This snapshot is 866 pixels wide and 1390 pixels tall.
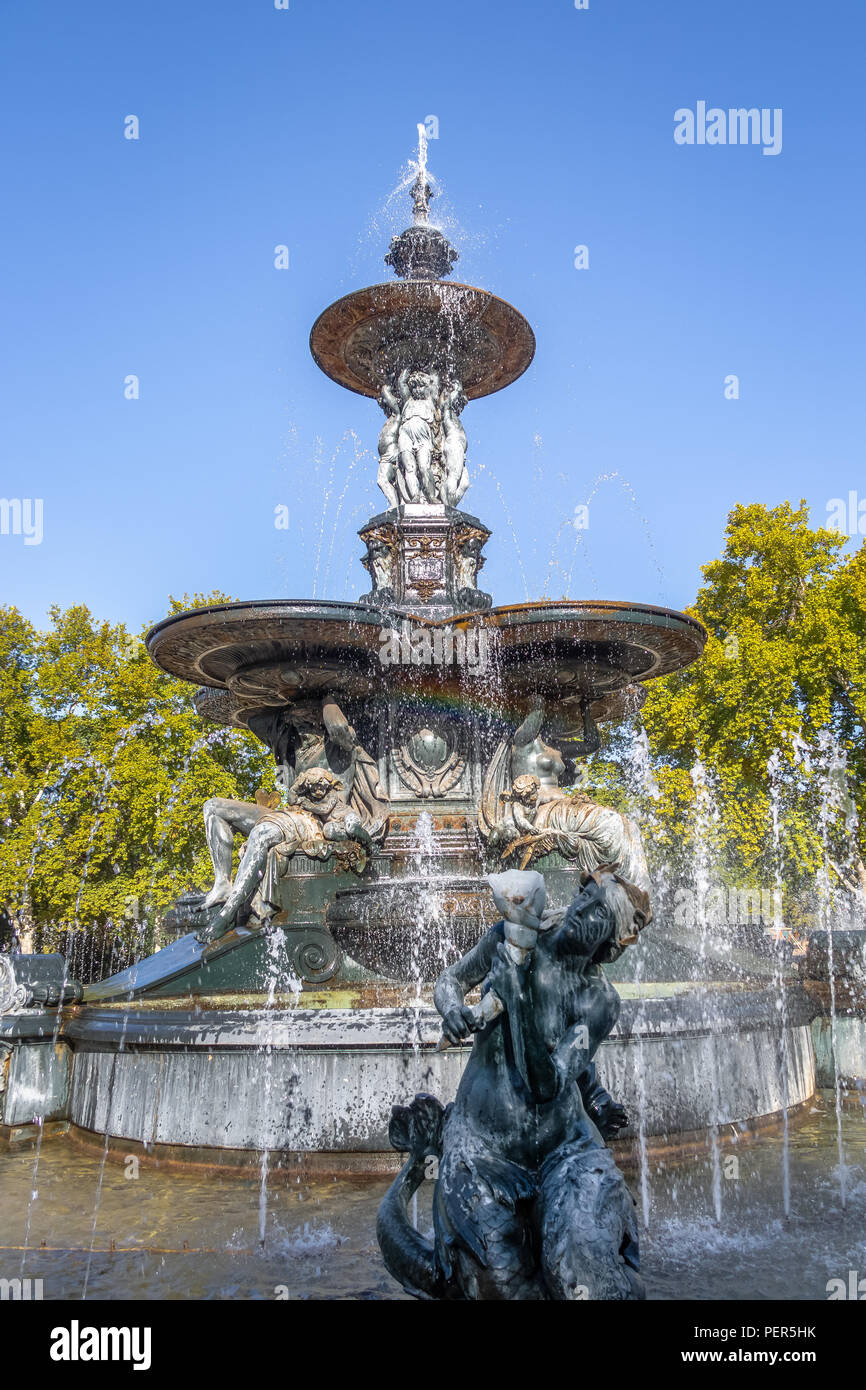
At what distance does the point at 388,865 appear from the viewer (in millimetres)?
9008

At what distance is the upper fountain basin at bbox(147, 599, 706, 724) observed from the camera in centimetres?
837

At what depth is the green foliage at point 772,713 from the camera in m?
22.1

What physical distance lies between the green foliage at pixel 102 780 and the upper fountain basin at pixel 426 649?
1380cm

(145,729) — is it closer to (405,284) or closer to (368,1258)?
(405,284)

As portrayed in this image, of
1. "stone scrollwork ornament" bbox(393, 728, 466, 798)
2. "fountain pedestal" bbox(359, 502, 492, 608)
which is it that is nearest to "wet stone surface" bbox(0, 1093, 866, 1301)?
"stone scrollwork ornament" bbox(393, 728, 466, 798)

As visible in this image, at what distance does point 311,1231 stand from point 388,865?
427 cm

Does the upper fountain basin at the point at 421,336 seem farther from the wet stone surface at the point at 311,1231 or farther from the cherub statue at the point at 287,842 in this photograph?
the wet stone surface at the point at 311,1231

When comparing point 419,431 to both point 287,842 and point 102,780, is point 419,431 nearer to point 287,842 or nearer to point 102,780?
point 287,842

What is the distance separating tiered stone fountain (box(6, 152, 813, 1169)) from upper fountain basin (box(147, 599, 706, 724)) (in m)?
0.03

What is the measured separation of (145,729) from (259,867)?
57.3 ft

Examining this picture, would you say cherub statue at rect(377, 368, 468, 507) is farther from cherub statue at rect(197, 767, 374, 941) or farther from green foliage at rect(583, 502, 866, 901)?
green foliage at rect(583, 502, 866, 901)
